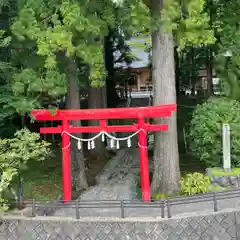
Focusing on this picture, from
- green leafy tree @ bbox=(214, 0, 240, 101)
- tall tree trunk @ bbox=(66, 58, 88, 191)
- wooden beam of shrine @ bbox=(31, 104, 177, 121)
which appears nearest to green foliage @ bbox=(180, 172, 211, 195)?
wooden beam of shrine @ bbox=(31, 104, 177, 121)

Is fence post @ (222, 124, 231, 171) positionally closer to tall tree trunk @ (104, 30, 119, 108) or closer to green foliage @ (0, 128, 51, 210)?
green foliage @ (0, 128, 51, 210)

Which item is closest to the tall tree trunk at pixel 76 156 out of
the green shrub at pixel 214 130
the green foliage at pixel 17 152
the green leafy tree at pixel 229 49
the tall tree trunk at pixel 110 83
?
the green foliage at pixel 17 152

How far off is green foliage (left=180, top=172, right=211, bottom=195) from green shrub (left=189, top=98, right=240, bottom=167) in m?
1.25

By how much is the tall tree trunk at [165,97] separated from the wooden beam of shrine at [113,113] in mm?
973

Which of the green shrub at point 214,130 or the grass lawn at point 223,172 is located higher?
the green shrub at point 214,130

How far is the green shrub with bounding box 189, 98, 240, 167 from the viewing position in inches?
503

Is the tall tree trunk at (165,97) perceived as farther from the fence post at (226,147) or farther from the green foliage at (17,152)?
the green foliage at (17,152)

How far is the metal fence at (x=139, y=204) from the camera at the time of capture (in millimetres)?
10375

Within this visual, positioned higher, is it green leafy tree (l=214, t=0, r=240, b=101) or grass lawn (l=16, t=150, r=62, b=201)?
green leafy tree (l=214, t=0, r=240, b=101)

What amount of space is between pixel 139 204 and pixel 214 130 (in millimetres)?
3727

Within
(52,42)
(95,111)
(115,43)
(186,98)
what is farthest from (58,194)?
(186,98)

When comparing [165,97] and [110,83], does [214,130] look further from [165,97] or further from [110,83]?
[110,83]

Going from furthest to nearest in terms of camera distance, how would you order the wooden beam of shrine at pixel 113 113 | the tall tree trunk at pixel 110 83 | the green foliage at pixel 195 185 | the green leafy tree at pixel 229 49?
the tall tree trunk at pixel 110 83 → the green leafy tree at pixel 229 49 → the green foliage at pixel 195 185 → the wooden beam of shrine at pixel 113 113

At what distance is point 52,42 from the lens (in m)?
10.7
